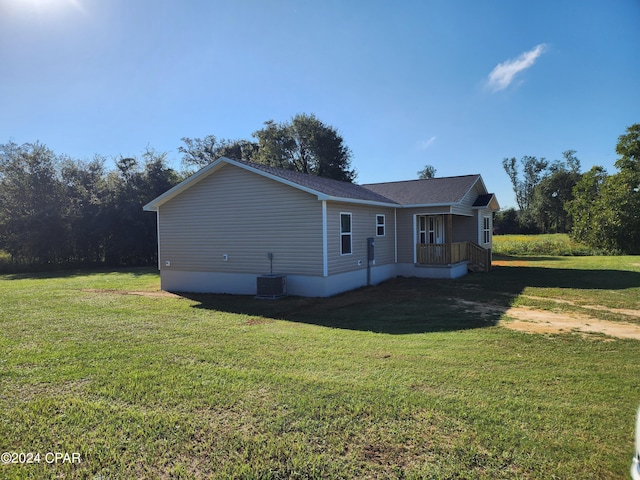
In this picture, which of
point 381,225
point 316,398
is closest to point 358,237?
point 381,225

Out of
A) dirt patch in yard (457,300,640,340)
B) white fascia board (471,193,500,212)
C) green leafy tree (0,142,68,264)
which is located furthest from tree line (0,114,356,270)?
dirt patch in yard (457,300,640,340)

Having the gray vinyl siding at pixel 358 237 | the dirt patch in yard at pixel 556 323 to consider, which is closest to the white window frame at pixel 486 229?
the gray vinyl siding at pixel 358 237

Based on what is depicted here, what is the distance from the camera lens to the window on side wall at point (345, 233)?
11.8 metres

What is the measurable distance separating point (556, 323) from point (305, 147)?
30.4 m

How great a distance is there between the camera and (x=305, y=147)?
35.5 meters

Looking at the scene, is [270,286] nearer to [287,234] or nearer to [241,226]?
[287,234]

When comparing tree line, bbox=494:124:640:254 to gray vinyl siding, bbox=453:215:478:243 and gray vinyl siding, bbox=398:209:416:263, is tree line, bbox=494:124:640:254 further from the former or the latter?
gray vinyl siding, bbox=398:209:416:263

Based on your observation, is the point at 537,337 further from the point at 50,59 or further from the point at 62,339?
the point at 50,59

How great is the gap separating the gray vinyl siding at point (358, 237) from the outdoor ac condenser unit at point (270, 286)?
1.48 meters

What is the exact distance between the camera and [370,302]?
9.95 meters

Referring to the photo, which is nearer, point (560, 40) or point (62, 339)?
point (62, 339)

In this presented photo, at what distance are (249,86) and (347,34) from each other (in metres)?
4.05

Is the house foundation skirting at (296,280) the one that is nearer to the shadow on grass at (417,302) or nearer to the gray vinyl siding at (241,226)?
the gray vinyl siding at (241,226)

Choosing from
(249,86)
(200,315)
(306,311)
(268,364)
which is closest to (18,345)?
(200,315)
